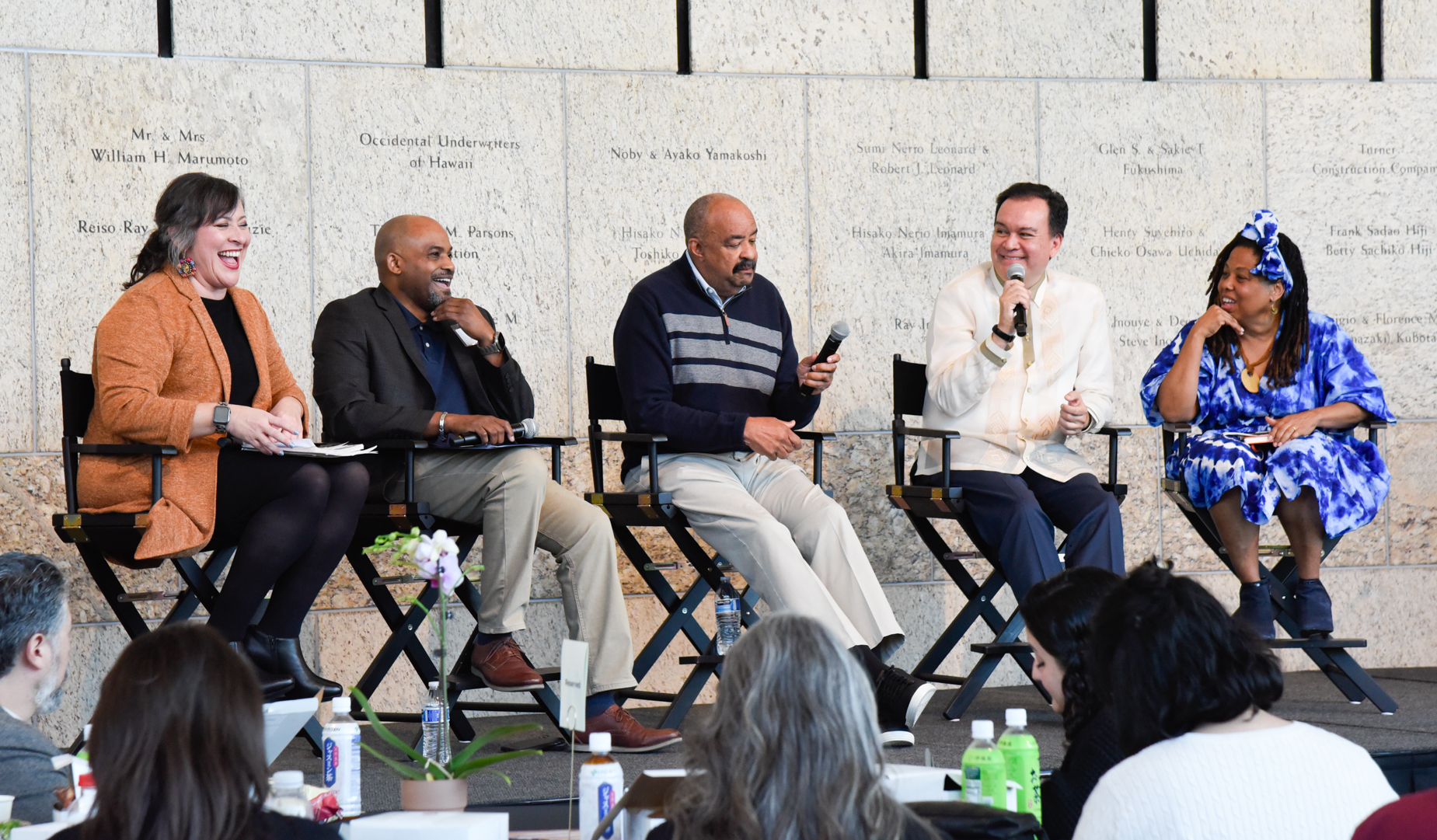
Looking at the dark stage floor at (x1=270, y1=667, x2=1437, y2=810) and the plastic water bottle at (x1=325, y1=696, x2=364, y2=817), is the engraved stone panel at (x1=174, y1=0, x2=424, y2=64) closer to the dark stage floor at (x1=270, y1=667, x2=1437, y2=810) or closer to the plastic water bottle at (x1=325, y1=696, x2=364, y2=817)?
the dark stage floor at (x1=270, y1=667, x2=1437, y2=810)

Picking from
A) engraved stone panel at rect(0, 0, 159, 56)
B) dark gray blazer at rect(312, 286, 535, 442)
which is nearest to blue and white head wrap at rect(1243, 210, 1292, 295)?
dark gray blazer at rect(312, 286, 535, 442)

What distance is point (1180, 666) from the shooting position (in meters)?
1.82

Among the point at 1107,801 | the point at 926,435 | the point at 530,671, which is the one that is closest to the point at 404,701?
the point at 530,671

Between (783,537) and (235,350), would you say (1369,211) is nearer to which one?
(783,537)

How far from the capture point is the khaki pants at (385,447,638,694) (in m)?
3.87

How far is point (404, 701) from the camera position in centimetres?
483

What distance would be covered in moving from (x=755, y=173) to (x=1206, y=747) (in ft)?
12.2

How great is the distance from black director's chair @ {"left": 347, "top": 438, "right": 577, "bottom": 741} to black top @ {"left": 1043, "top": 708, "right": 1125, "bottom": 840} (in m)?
1.93

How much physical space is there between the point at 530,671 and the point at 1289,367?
2.42 metres

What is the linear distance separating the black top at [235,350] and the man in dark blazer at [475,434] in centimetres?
20

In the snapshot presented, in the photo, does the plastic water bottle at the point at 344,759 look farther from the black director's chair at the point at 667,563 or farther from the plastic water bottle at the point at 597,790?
the black director's chair at the point at 667,563

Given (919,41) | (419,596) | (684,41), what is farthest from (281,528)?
(919,41)

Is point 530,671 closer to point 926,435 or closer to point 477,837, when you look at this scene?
point 926,435

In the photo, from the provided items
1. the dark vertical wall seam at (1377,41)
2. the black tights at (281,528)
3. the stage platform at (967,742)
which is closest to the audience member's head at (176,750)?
the stage platform at (967,742)
